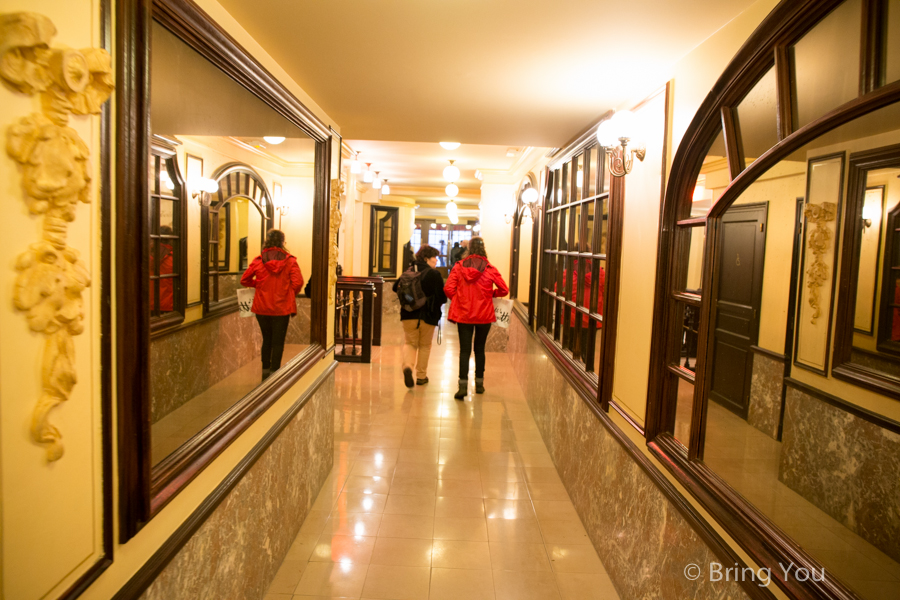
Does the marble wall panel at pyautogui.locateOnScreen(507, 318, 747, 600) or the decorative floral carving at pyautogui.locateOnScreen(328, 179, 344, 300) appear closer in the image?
the marble wall panel at pyautogui.locateOnScreen(507, 318, 747, 600)

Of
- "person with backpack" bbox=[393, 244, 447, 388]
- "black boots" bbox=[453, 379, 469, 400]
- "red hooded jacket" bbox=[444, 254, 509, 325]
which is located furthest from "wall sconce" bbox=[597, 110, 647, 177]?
"black boots" bbox=[453, 379, 469, 400]

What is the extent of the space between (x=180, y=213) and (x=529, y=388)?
4421 millimetres

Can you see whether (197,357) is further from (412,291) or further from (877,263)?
(412,291)

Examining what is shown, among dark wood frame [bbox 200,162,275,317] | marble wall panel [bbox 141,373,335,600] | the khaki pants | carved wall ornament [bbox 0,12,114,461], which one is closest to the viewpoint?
carved wall ornament [bbox 0,12,114,461]

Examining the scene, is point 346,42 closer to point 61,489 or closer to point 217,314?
point 217,314

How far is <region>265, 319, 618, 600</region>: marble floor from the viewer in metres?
2.66

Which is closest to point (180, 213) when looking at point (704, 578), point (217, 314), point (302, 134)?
point (217, 314)

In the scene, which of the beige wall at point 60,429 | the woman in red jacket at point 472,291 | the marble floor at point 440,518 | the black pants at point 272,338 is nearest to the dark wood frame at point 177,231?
the beige wall at point 60,429

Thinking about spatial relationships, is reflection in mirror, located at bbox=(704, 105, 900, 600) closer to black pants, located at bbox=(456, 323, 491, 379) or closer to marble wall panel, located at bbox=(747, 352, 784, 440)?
marble wall panel, located at bbox=(747, 352, 784, 440)

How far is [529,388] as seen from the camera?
570 cm

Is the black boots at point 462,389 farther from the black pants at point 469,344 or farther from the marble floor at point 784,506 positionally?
the marble floor at point 784,506

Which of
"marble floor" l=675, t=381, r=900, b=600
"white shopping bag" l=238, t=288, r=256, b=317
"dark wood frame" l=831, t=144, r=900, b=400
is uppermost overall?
"dark wood frame" l=831, t=144, r=900, b=400

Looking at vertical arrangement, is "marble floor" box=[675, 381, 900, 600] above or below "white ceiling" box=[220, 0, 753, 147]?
below

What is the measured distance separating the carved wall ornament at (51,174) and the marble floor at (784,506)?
1.64 meters
